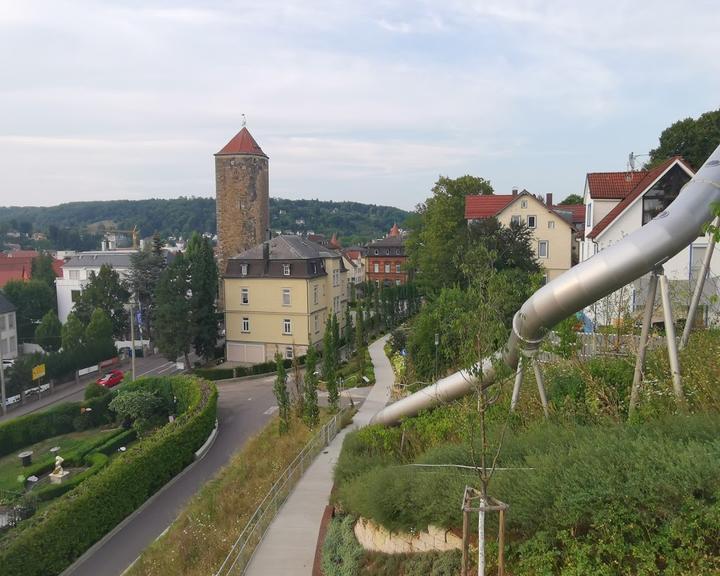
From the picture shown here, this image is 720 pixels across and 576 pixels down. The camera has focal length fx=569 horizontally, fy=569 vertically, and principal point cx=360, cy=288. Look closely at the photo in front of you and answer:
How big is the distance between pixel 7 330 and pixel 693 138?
166ft

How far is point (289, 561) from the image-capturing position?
10.2 meters

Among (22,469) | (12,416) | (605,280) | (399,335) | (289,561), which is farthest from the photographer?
(399,335)

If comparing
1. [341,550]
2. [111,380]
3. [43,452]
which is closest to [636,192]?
[341,550]

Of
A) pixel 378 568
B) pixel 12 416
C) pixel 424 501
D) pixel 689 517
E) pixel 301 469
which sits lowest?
pixel 12 416

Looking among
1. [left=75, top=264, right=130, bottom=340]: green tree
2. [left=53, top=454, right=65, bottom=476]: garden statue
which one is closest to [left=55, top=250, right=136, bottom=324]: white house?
[left=75, top=264, right=130, bottom=340]: green tree

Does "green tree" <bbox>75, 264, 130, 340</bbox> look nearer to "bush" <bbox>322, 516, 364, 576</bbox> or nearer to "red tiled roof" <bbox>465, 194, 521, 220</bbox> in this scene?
"red tiled roof" <bbox>465, 194, 521, 220</bbox>

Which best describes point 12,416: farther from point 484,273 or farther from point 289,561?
point 484,273

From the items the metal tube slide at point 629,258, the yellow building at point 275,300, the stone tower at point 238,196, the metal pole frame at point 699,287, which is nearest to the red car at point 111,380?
the yellow building at point 275,300

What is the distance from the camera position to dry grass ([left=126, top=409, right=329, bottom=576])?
37.2 feet

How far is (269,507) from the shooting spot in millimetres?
12125

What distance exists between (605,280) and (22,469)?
22.8 meters

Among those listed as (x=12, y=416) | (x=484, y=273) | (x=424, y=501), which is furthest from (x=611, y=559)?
(x=12, y=416)

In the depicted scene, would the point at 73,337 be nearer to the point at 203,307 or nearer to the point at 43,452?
the point at 203,307

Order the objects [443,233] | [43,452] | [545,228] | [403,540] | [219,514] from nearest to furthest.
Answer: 1. [403,540]
2. [219,514]
3. [43,452]
4. [545,228]
5. [443,233]
